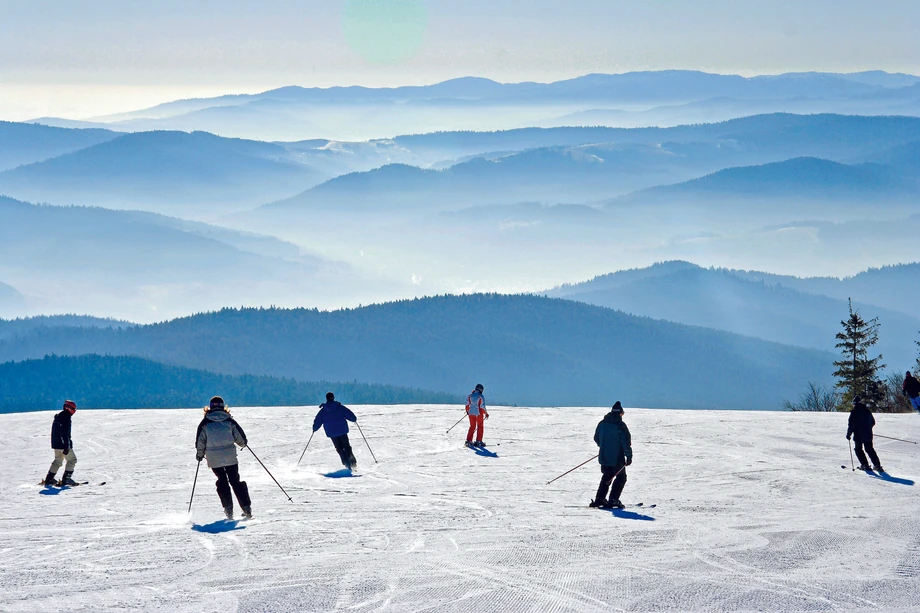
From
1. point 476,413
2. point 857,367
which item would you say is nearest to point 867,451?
point 476,413

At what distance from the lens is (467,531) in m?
12.1

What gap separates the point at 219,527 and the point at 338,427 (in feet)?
Result: 18.7

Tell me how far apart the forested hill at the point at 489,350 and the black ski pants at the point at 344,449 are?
120201 mm

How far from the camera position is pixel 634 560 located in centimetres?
1051

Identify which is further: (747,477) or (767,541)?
(747,477)

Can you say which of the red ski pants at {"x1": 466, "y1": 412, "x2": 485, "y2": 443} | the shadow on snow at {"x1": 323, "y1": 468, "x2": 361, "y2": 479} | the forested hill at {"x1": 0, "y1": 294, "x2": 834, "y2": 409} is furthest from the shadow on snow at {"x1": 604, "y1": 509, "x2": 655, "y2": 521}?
the forested hill at {"x1": 0, "y1": 294, "x2": 834, "y2": 409}

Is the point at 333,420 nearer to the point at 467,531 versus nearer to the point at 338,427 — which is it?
the point at 338,427

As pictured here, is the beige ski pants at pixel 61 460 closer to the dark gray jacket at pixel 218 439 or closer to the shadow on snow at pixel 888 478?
the dark gray jacket at pixel 218 439

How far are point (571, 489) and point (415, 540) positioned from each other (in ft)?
16.7

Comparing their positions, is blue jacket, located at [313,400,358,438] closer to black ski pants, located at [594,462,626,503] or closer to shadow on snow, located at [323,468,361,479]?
shadow on snow, located at [323,468,361,479]

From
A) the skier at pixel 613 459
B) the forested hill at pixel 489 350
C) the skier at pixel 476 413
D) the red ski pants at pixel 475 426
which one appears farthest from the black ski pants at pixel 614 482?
the forested hill at pixel 489 350

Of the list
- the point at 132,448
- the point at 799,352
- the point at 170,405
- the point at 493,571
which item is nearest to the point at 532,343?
the point at 799,352

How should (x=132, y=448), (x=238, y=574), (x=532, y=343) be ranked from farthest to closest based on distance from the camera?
(x=532, y=343) → (x=132, y=448) → (x=238, y=574)

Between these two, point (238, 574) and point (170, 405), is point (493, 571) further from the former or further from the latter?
point (170, 405)
